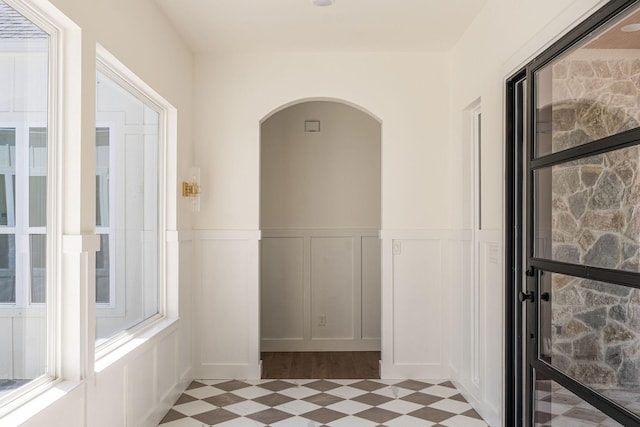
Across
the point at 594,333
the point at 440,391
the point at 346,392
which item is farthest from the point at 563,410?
the point at 346,392

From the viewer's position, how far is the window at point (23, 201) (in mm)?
2102

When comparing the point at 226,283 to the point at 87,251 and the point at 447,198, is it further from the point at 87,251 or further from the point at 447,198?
the point at 87,251

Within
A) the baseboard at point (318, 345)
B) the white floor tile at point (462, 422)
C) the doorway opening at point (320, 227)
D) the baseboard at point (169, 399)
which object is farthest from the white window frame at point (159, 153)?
the white floor tile at point (462, 422)

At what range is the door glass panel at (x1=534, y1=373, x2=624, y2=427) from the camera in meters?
2.31

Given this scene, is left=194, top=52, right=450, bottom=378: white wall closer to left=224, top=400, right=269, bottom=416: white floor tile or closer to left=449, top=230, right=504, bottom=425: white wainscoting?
left=449, top=230, right=504, bottom=425: white wainscoting

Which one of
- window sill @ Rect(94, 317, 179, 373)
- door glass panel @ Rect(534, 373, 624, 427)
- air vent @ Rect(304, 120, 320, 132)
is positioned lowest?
door glass panel @ Rect(534, 373, 624, 427)

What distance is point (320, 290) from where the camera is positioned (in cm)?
597

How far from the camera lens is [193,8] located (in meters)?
3.82

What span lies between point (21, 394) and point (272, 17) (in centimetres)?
279

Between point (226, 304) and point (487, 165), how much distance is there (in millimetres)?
2338

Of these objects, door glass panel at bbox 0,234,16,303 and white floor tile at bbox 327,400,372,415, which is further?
white floor tile at bbox 327,400,372,415

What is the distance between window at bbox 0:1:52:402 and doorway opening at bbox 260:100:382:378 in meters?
3.56

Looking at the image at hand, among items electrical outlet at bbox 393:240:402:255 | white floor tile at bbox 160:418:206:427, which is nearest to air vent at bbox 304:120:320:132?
electrical outlet at bbox 393:240:402:255

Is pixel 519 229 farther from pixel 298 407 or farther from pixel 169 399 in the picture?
pixel 169 399
